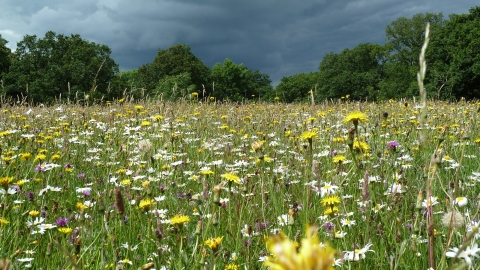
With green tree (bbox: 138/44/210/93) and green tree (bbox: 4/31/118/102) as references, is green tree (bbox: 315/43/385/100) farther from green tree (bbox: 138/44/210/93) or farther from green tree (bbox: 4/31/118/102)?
green tree (bbox: 4/31/118/102)

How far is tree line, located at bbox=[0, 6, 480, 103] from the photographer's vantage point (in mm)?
26109

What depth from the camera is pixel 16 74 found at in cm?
3123

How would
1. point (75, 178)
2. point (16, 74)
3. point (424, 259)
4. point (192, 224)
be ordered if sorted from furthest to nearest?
point (16, 74) → point (75, 178) → point (192, 224) → point (424, 259)

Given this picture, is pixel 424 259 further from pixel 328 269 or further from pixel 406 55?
pixel 406 55

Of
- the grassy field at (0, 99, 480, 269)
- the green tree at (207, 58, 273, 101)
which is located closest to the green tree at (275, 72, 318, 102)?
the green tree at (207, 58, 273, 101)

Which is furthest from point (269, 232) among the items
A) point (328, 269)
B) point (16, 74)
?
point (16, 74)

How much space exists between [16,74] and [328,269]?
36.0 m

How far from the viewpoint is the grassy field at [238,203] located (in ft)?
4.51

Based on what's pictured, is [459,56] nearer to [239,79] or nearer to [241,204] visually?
A: [241,204]

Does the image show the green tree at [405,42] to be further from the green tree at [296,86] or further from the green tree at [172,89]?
the green tree at [172,89]

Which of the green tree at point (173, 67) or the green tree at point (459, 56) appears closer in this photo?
the green tree at point (459, 56)

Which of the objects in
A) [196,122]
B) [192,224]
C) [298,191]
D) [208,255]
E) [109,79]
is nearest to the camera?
[208,255]

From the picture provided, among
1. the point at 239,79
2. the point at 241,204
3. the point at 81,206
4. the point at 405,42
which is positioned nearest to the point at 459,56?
the point at 405,42

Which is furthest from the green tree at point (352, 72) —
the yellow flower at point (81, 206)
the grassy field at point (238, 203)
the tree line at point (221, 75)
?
the yellow flower at point (81, 206)
